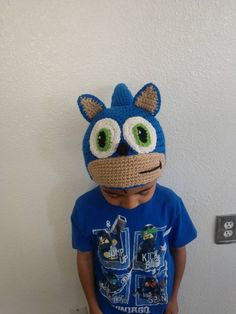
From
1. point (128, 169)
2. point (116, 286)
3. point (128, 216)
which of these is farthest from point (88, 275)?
point (128, 169)

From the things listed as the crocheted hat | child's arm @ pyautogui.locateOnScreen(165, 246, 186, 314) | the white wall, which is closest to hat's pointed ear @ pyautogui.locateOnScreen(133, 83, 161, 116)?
the crocheted hat

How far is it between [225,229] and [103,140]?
50 centimetres

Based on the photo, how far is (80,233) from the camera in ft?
2.14

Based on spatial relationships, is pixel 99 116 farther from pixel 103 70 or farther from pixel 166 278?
pixel 166 278

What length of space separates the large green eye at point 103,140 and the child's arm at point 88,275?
1.04 ft

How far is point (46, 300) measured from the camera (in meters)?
0.85

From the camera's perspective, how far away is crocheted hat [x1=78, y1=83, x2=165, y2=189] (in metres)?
0.48

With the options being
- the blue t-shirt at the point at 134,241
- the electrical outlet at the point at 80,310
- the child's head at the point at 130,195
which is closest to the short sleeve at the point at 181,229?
the blue t-shirt at the point at 134,241

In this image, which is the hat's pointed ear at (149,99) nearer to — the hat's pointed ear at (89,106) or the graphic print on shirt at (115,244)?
the hat's pointed ear at (89,106)

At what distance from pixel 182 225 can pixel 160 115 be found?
0.84 feet

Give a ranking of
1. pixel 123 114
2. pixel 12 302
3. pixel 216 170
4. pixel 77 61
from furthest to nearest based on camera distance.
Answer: pixel 12 302, pixel 216 170, pixel 77 61, pixel 123 114

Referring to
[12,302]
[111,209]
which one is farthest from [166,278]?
[12,302]

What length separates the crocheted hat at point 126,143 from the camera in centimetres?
48

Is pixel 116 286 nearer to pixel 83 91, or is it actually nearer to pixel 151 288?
pixel 151 288
